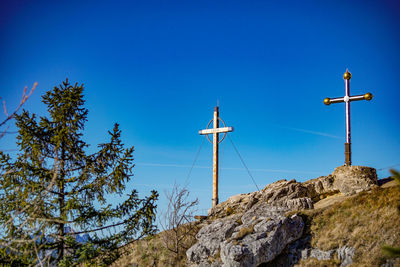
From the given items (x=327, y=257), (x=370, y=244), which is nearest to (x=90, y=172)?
(x=327, y=257)

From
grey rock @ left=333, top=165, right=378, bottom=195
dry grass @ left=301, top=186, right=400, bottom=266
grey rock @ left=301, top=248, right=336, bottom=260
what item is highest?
grey rock @ left=333, top=165, right=378, bottom=195

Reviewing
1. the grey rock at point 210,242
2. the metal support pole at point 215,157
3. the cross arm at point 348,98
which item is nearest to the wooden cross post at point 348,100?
the cross arm at point 348,98

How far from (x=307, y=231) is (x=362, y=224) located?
2206mm

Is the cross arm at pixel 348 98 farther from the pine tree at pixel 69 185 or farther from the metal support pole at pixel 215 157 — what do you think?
the pine tree at pixel 69 185

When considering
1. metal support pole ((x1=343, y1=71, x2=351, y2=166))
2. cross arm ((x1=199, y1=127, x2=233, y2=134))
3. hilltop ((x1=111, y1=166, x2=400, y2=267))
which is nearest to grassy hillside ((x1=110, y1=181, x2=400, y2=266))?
hilltop ((x1=111, y1=166, x2=400, y2=267))

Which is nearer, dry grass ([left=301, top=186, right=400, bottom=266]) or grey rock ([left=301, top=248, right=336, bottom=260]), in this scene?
dry grass ([left=301, top=186, right=400, bottom=266])

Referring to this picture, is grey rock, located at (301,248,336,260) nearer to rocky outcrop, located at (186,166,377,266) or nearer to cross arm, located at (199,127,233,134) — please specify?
rocky outcrop, located at (186,166,377,266)

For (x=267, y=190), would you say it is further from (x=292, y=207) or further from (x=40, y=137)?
(x=40, y=137)

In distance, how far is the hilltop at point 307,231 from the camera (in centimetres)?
1359

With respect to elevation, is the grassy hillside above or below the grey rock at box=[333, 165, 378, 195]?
below

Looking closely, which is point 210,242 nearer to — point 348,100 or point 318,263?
point 318,263

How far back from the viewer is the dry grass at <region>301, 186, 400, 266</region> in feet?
43.4

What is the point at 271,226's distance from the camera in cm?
1498

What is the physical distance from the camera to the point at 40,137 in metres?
11.5
